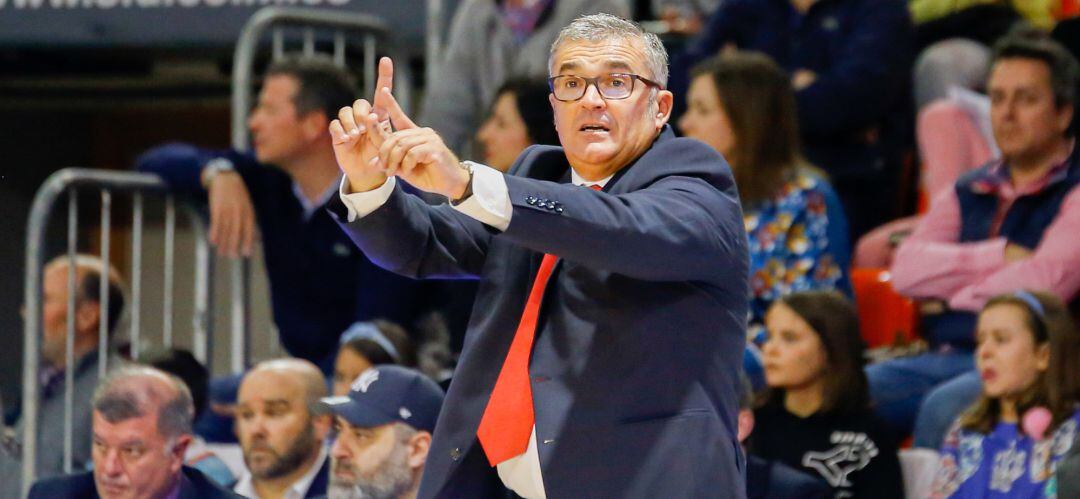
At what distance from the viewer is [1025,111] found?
4980 millimetres

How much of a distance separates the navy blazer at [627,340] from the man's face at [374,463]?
133 cm

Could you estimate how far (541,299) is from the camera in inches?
108

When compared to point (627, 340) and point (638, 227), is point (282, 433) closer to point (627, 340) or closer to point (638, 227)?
point (627, 340)

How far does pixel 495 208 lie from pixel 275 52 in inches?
156

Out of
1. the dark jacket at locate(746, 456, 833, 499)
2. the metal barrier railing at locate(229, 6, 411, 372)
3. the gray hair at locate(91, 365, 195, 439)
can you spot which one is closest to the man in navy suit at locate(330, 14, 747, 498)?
the dark jacket at locate(746, 456, 833, 499)

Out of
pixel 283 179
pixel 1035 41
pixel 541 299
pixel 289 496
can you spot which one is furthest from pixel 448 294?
pixel 541 299

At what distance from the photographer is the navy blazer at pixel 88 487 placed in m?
3.97

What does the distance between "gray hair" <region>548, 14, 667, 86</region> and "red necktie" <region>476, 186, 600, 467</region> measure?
371 mm

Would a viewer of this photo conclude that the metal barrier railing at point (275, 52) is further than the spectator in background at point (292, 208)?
Yes

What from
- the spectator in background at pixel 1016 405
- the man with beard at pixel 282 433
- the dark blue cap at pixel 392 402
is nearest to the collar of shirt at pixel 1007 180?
the spectator in background at pixel 1016 405

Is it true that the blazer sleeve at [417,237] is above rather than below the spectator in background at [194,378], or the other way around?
above

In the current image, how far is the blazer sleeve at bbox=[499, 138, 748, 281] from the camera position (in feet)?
8.14

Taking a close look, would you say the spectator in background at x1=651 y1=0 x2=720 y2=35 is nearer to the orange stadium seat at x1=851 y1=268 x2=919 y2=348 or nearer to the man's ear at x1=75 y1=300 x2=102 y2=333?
the orange stadium seat at x1=851 y1=268 x2=919 y2=348

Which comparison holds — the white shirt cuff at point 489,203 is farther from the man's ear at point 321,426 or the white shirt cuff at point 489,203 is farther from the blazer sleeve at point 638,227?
the man's ear at point 321,426
